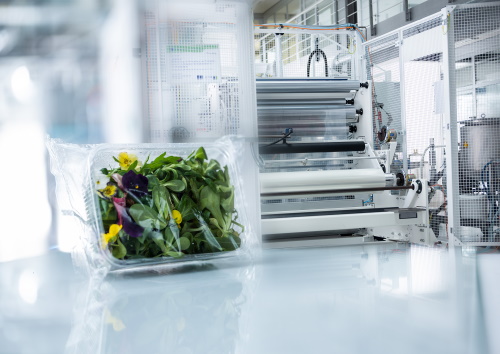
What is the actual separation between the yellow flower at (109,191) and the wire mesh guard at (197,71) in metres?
0.32

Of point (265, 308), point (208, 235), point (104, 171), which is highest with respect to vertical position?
point (104, 171)

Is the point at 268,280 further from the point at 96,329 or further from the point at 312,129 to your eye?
the point at 312,129

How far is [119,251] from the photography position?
1.50 meters

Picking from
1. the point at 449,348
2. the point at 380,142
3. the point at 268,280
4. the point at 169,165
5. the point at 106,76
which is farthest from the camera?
the point at 380,142

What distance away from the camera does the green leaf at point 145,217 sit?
59.5 inches

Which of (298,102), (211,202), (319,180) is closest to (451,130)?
(319,180)

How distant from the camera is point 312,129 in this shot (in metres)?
3.40

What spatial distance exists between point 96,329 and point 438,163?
327 centimetres

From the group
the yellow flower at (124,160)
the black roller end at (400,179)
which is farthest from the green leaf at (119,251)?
the black roller end at (400,179)

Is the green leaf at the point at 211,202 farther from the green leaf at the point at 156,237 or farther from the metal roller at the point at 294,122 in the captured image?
the metal roller at the point at 294,122

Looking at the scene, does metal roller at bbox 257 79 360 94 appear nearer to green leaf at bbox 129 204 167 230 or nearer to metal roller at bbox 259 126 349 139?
metal roller at bbox 259 126 349 139

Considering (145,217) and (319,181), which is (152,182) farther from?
(319,181)

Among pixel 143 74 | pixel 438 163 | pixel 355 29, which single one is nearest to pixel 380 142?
pixel 438 163

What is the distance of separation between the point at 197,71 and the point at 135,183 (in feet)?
1.68
